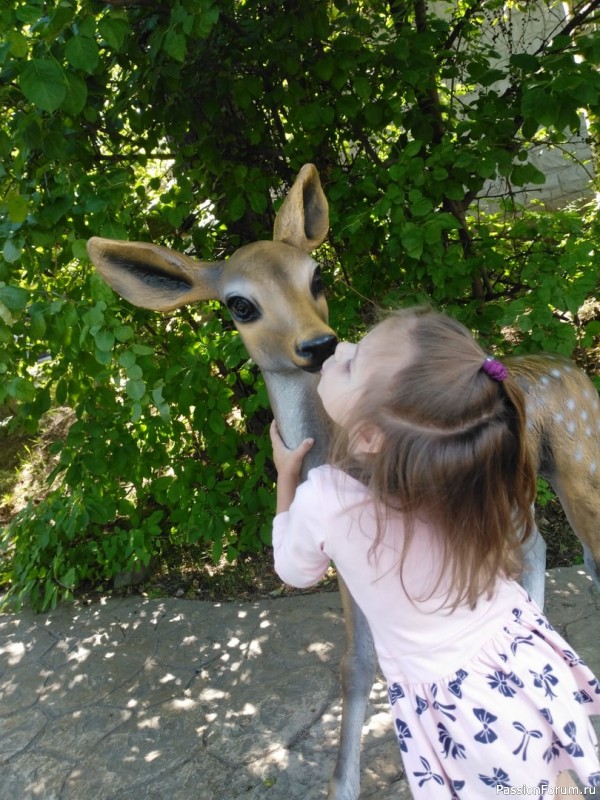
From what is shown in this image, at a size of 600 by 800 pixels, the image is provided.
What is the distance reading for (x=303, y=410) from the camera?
86.0 inches

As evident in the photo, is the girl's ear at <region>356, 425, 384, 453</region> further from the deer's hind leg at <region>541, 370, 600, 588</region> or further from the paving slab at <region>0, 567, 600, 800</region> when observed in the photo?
the paving slab at <region>0, 567, 600, 800</region>

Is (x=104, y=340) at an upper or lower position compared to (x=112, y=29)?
lower

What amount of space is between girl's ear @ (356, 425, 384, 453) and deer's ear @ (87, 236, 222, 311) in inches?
35.3

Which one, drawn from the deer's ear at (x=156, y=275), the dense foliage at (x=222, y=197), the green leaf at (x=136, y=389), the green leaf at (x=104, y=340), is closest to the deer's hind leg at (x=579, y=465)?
the dense foliage at (x=222, y=197)

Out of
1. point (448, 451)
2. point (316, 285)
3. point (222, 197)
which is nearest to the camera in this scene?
point (448, 451)

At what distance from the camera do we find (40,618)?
4430 millimetres

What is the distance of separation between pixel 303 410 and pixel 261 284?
421 millimetres

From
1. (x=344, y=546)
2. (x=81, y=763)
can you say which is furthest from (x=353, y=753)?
(x=81, y=763)

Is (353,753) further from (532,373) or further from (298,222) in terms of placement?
(298,222)

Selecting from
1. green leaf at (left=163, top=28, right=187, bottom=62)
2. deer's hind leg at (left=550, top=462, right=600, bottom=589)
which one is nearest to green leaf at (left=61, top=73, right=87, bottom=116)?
green leaf at (left=163, top=28, right=187, bottom=62)

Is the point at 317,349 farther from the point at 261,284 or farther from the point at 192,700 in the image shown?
the point at 192,700

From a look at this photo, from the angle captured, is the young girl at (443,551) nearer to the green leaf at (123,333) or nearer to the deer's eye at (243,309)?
the deer's eye at (243,309)

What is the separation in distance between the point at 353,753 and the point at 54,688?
2.03 metres

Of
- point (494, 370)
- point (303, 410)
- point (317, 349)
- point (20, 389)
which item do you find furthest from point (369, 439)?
point (20, 389)
